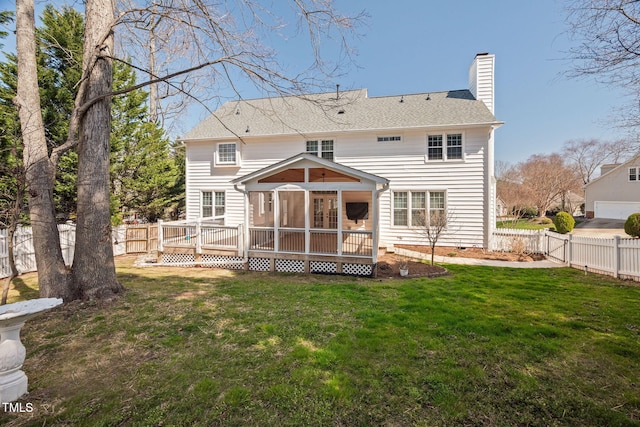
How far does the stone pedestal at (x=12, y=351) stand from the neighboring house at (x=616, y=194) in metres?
36.7

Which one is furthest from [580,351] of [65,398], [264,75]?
[264,75]

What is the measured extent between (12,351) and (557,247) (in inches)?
574

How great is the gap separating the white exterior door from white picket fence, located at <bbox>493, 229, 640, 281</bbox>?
918 inches

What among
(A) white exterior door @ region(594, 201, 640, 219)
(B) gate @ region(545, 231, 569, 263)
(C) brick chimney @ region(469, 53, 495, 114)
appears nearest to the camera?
(B) gate @ region(545, 231, 569, 263)

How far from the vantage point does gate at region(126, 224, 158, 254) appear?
511 inches

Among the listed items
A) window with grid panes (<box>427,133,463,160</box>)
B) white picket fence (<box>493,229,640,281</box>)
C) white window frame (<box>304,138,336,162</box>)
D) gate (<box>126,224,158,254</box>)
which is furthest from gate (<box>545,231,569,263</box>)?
gate (<box>126,224,158,254</box>)

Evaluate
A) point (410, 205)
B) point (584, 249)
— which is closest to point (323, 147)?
point (410, 205)

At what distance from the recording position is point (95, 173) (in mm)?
6039

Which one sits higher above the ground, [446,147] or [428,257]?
[446,147]

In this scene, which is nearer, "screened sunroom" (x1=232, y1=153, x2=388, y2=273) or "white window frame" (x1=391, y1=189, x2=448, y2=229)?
"screened sunroom" (x1=232, y1=153, x2=388, y2=273)

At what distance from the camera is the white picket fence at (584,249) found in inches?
310

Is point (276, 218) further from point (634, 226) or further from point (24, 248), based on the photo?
point (634, 226)

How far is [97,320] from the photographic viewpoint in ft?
16.7

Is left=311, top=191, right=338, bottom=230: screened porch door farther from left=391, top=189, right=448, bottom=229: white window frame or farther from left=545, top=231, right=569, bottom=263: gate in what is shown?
left=545, top=231, right=569, bottom=263: gate
